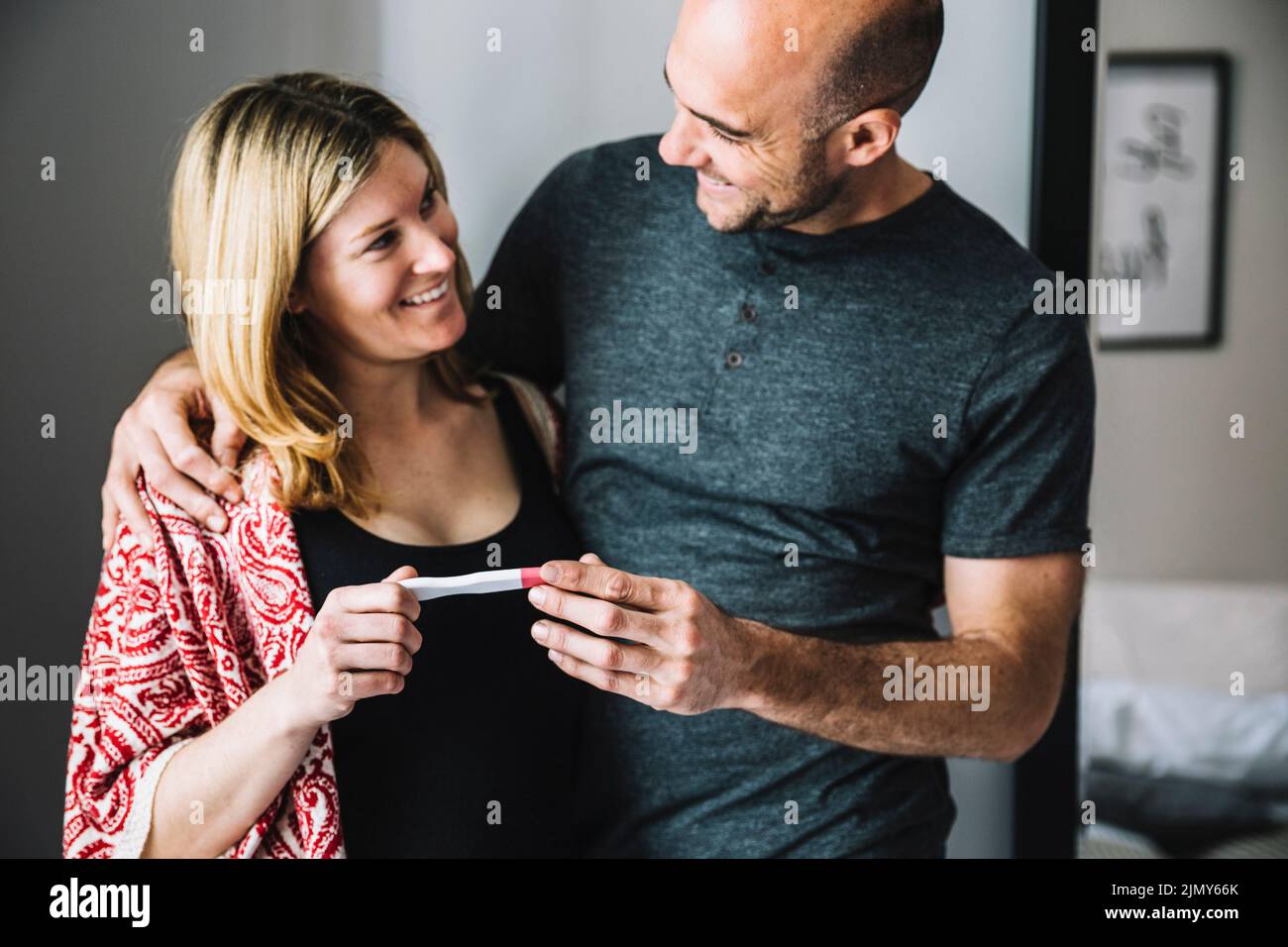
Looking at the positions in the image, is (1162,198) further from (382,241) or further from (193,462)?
(193,462)

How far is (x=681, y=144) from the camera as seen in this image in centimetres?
106

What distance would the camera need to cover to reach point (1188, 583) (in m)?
1.35

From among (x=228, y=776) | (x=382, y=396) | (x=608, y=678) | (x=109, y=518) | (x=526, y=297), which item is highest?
(x=526, y=297)

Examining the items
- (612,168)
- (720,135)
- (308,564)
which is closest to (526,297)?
(612,168)

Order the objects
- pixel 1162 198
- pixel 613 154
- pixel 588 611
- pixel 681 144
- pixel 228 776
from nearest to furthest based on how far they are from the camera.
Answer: pixel 588 611 < pixel 228 776 < pixel 681 144 < pixel 613 154 < pixel 1162 198

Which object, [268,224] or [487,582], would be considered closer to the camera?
[487,582]

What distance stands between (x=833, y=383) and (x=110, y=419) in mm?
760

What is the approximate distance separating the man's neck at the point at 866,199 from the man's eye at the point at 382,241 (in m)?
0.41

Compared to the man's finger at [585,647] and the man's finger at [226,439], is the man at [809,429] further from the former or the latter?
the man's finger at [585,647]

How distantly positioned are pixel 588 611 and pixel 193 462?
43cm

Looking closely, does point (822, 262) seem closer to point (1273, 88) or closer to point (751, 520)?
point (751, 520)

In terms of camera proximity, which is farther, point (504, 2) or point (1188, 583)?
point (1188, 583)

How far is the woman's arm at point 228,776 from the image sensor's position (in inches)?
36.7
